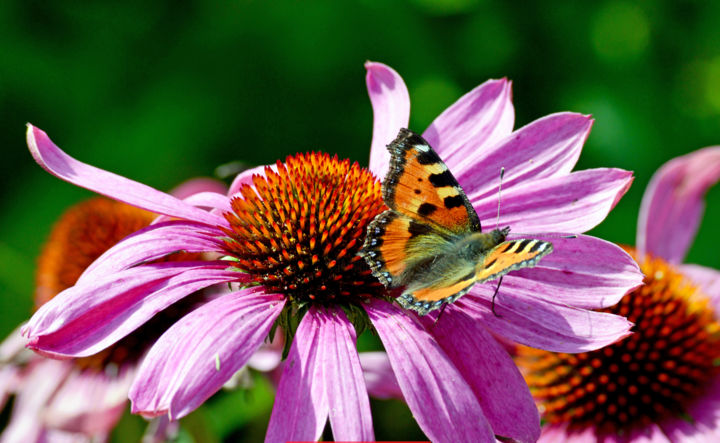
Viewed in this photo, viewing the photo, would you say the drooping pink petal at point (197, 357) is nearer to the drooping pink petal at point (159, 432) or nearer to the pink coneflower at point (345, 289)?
the pink coneflower at point (345, 289)

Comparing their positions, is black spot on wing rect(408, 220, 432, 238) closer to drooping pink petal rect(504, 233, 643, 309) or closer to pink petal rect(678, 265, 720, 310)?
drooping pink petal rect(504, 233, 643, 309)

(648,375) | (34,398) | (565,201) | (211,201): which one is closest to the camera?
(565,201)

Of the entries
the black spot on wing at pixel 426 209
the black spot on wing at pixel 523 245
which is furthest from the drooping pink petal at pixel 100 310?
the black spot on wing at pixel 523 245

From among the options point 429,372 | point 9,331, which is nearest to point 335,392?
point 429,372

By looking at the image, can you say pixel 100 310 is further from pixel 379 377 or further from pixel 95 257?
pixel 95 257

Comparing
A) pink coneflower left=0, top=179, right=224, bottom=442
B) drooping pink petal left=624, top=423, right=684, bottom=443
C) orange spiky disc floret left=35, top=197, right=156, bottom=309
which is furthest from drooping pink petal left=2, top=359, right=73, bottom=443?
drooping pink petal left=624, top=423, right=684, bottom=443

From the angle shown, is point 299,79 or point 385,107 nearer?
point 385,107

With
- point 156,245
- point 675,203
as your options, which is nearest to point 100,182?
point 156,245

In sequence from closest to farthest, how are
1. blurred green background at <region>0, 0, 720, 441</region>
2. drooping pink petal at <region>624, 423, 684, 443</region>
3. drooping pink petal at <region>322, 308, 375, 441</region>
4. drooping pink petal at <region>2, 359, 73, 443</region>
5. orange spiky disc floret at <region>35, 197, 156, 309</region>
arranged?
drooping pink petal at <region>322, 308, 375, 441</region> → drooping pink petal at <region>624, 423, 684, 443</region> → drooping pink petal at <region>2, 359, 73, 443</region> → orange spiky disc floret at <region>35, 197, 156, 309</region> → blurred green background at <region>0, 0, 720, 441</region>

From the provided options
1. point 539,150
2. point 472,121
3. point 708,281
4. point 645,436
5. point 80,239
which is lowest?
point 645,436
